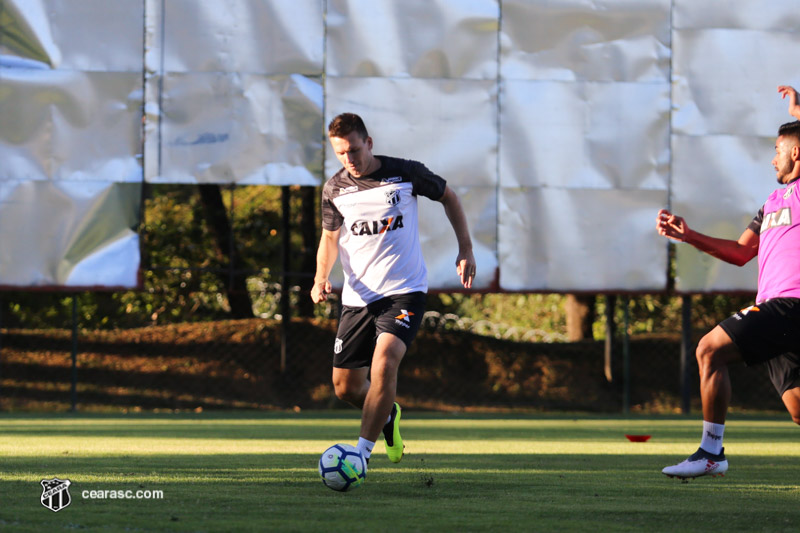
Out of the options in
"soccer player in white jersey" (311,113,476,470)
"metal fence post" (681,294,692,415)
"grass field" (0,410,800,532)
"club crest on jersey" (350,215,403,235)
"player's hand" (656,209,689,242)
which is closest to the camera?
"grass field" (0,410,800,532)

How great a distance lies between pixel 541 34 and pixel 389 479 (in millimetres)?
8538

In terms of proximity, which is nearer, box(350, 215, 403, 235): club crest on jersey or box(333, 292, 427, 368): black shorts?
box(333, 292, 427, 368): black shorts

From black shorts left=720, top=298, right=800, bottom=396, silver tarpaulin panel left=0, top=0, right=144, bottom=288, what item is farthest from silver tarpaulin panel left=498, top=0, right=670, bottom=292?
black shorts left=720, top=298, right=800, bottom=396

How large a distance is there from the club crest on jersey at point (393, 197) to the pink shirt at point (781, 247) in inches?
73.3

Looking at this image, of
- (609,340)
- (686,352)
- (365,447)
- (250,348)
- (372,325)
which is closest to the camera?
(365,447)

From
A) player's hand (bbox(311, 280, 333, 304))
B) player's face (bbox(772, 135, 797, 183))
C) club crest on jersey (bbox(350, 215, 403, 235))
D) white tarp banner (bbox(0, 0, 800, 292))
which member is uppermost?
white tarp banner (bbox(0, 0, 800, 292))

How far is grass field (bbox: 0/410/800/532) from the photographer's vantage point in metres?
4.08

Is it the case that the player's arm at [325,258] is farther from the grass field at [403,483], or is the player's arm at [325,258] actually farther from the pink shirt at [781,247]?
the pink shirt at [781,247]

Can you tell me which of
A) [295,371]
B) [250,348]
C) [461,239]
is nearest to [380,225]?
[461,239]

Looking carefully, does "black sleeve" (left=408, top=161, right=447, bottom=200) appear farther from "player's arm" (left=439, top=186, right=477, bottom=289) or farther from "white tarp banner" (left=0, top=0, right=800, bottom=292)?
"white tarp banner" (left=0, top=0, right=800, bottom=292)

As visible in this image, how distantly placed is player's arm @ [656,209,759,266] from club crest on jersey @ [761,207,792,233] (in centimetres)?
13

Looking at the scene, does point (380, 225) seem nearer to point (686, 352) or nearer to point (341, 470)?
point (341, 470)

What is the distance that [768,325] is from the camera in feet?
17.7

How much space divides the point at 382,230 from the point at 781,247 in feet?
6.53
